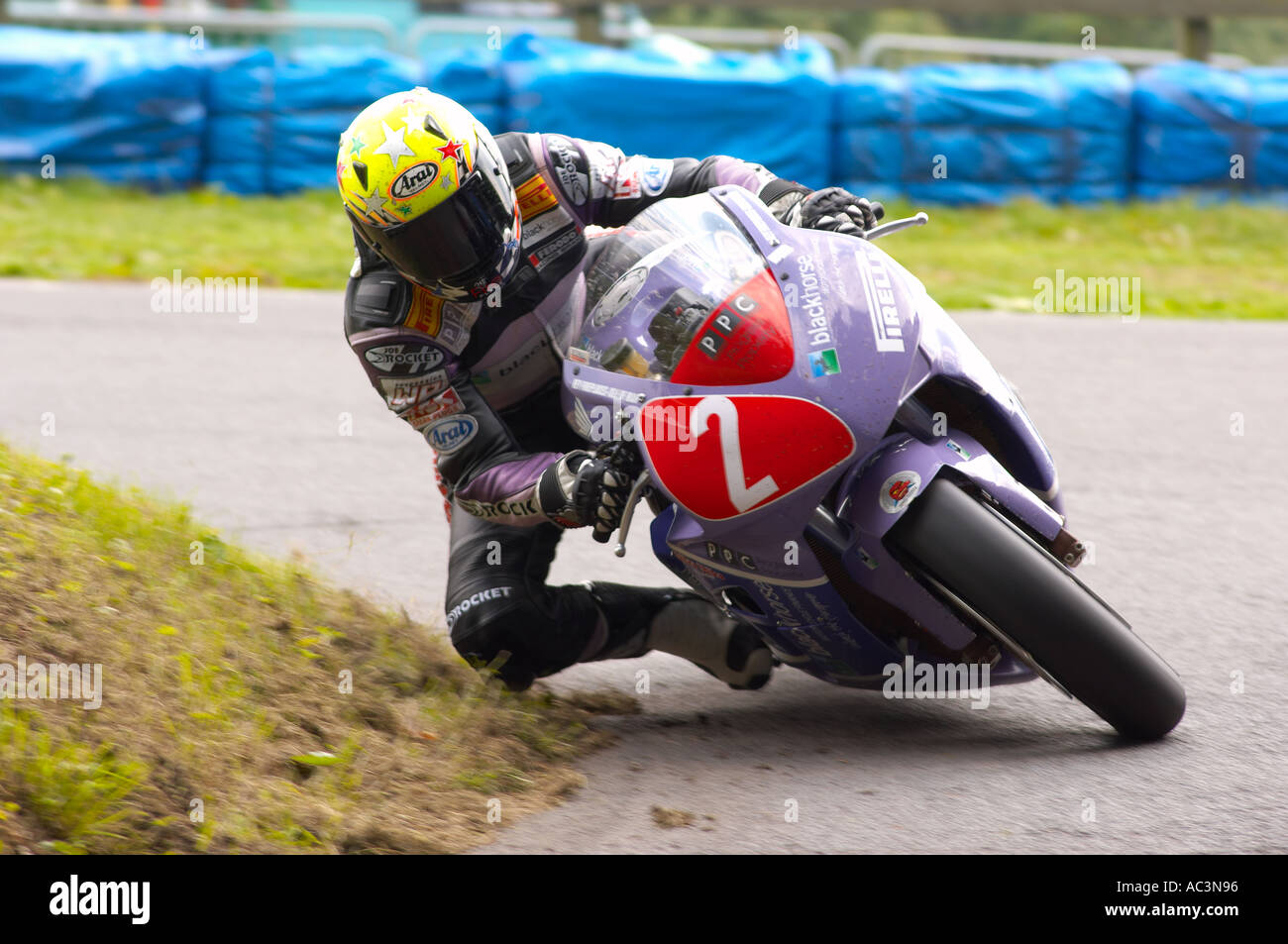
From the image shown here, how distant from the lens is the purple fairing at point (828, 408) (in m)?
3.13

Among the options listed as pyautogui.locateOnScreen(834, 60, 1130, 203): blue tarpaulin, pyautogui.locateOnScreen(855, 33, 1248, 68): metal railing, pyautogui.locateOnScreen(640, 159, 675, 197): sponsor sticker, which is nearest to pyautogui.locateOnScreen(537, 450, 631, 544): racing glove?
pyautogui.locateOnScreen(640, 159, 675, 197): sponsor sticker

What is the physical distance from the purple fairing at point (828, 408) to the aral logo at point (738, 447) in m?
0.02

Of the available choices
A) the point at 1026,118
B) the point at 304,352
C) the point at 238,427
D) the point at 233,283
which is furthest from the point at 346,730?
the point at 1026,118

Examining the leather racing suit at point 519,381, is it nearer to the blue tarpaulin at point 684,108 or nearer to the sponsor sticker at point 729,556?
the sponsor sticker at point 729,556

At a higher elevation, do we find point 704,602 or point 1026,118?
point 1026,118

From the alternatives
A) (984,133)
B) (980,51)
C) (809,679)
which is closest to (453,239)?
(809,679)

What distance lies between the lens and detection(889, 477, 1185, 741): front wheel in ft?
9.95

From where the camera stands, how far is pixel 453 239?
3.38m

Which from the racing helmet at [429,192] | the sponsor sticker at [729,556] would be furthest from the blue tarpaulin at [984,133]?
the sponsor sticker at [729,556]

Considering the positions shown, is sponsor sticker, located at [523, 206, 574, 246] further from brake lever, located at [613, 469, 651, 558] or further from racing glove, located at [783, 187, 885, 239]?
brake lever, located at [613, 469, 651, 558]

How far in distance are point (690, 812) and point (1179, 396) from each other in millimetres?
4523

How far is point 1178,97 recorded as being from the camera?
10.4m
